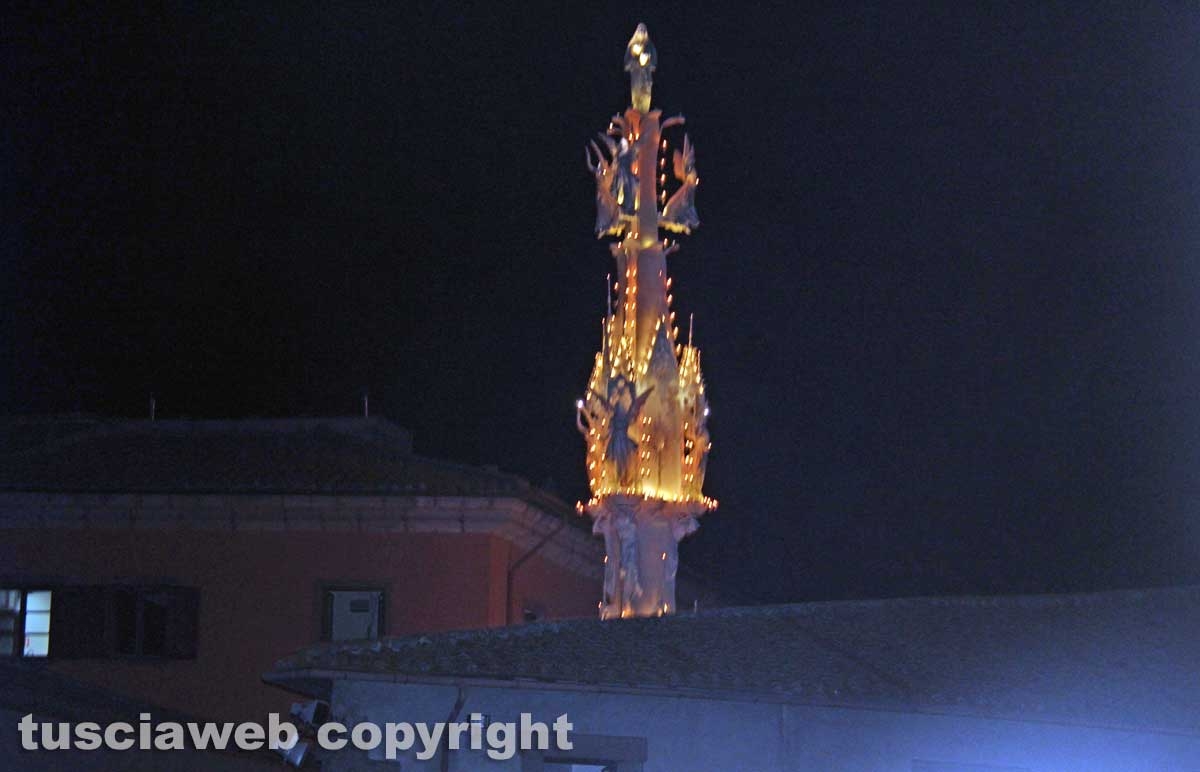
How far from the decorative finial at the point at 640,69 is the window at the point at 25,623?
1106 cm

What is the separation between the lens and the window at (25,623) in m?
27.3

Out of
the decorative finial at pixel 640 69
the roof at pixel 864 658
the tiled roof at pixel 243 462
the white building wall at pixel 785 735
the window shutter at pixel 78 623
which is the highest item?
the decorative finial at pixel 640 69

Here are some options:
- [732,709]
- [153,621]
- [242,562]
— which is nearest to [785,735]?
[732,709]

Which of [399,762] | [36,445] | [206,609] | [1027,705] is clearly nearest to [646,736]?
[399,762]

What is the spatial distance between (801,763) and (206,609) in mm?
12912

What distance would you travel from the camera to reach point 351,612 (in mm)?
27359

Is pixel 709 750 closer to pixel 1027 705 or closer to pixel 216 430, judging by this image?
pixel 1027 705

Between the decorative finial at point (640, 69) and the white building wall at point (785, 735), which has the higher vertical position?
the decorative finial at point (640, 69)

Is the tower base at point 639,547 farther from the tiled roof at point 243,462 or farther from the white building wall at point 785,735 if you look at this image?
the white building wall at point 785,735

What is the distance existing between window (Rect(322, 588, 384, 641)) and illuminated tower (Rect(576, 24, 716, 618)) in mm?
3405

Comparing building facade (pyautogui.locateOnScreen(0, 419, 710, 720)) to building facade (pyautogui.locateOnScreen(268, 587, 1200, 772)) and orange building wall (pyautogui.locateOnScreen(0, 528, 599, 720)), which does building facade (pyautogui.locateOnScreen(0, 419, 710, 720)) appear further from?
Result: building facade (pyautogui.locateOnScreen(268, 587, 1200, 772))

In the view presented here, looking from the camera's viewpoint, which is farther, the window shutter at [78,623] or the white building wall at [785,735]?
the window shutter at [78,623]

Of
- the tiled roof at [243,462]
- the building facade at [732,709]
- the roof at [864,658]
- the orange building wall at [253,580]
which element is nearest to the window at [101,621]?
the orange building wall at [253,580]

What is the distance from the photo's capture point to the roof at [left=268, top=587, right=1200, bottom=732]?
56.0ft
